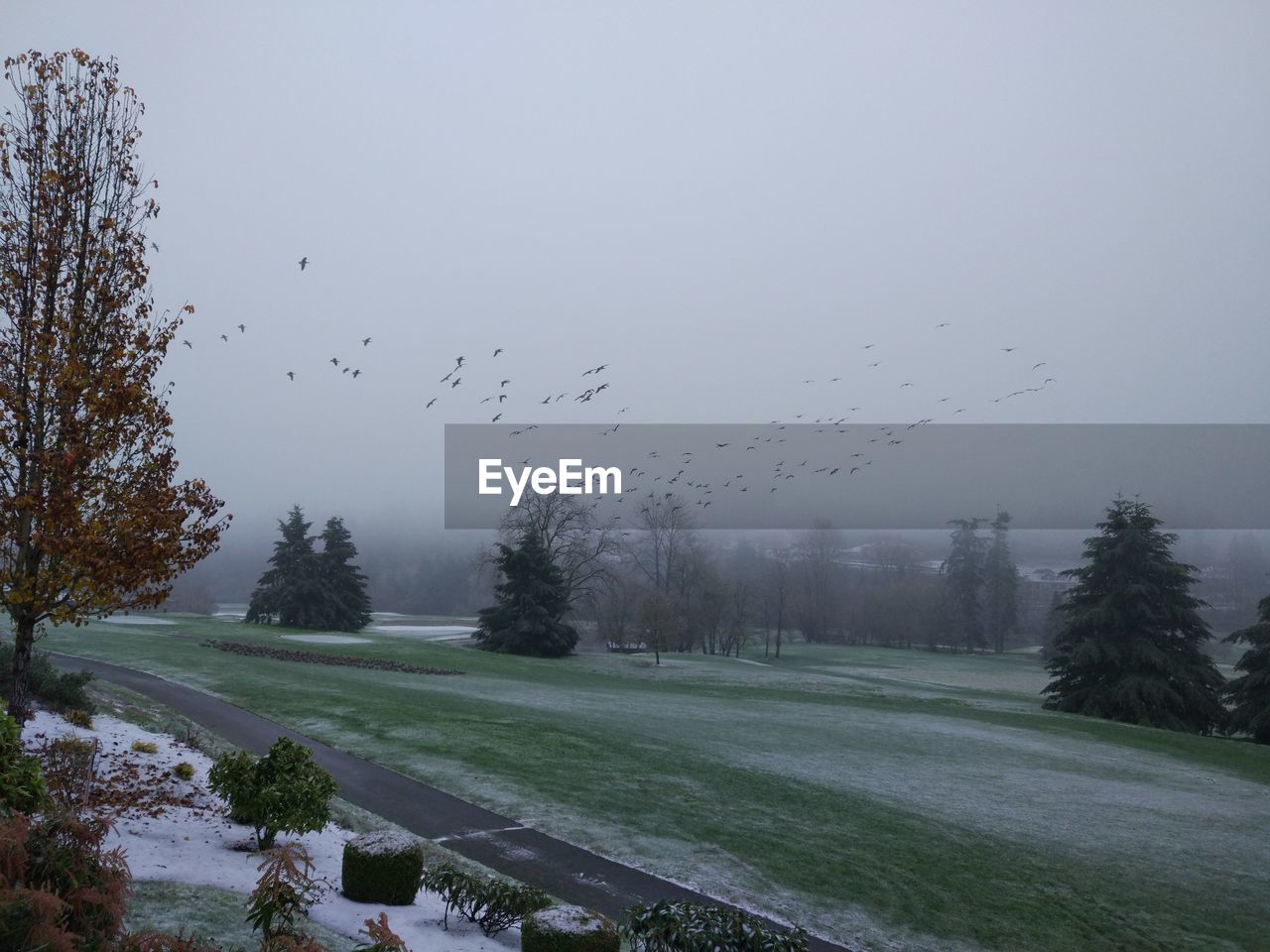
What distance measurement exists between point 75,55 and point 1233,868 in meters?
21.9

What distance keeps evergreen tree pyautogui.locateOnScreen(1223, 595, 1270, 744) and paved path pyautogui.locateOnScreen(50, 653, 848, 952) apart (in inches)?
1375

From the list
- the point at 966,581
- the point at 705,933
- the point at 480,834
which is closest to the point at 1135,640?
the point at 480,834

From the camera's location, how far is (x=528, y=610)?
5300 cm

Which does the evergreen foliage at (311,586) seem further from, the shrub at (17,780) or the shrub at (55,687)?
the shrub at (17,780)

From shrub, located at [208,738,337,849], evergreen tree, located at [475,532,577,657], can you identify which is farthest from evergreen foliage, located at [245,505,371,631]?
shrub, located at [208,738,337,849]

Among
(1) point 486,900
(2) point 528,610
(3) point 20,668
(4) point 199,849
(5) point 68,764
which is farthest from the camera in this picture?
(2) point 528,610

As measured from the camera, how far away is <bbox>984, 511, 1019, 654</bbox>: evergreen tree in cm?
10138

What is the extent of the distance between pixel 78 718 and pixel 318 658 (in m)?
23.2

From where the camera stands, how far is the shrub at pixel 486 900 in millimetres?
Answer: 7977

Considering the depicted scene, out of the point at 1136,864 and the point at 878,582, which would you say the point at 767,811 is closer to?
the point at 1136,864

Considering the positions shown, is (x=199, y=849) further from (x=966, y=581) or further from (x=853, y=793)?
(x=966, y=581)

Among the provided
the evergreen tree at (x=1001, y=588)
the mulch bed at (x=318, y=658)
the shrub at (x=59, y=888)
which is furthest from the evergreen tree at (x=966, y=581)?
the shrub at (x=59, y=888)

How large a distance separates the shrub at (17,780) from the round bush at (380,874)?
2.82 metres

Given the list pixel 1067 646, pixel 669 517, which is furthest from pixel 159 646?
pixel 669 517
